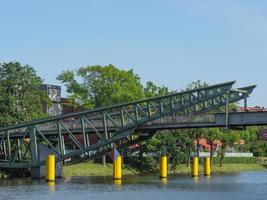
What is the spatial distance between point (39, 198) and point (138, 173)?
6546cm

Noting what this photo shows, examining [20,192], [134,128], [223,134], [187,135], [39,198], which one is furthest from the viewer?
[223,134]

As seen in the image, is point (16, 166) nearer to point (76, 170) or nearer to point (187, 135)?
point (76, 170)

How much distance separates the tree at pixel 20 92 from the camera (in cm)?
11006

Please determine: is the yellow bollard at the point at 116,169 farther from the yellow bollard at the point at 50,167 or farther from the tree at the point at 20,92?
the tree at the point at 20,92

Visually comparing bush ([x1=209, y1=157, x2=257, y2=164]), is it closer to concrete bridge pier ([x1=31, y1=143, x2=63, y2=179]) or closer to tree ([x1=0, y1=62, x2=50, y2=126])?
tree ([x1=0, y1=62, x2=50, y2=126])

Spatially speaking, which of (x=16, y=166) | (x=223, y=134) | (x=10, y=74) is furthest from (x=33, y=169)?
(x=223, y=134)

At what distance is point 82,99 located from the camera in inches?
4904

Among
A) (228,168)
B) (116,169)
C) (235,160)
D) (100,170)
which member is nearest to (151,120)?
(116,169)

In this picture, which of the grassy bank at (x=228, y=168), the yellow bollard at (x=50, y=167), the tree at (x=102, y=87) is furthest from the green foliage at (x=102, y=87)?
the yellow bollard at (x=50, y=167)

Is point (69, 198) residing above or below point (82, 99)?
below

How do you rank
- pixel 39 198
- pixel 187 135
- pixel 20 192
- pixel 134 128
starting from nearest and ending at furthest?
pixel 39 198 → pixel 20 192 → pixel 134 128 → pixel 187 135

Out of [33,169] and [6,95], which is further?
[6,95]

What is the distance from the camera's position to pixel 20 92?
11506 cm

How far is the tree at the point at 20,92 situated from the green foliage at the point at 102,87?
33.8 feet
